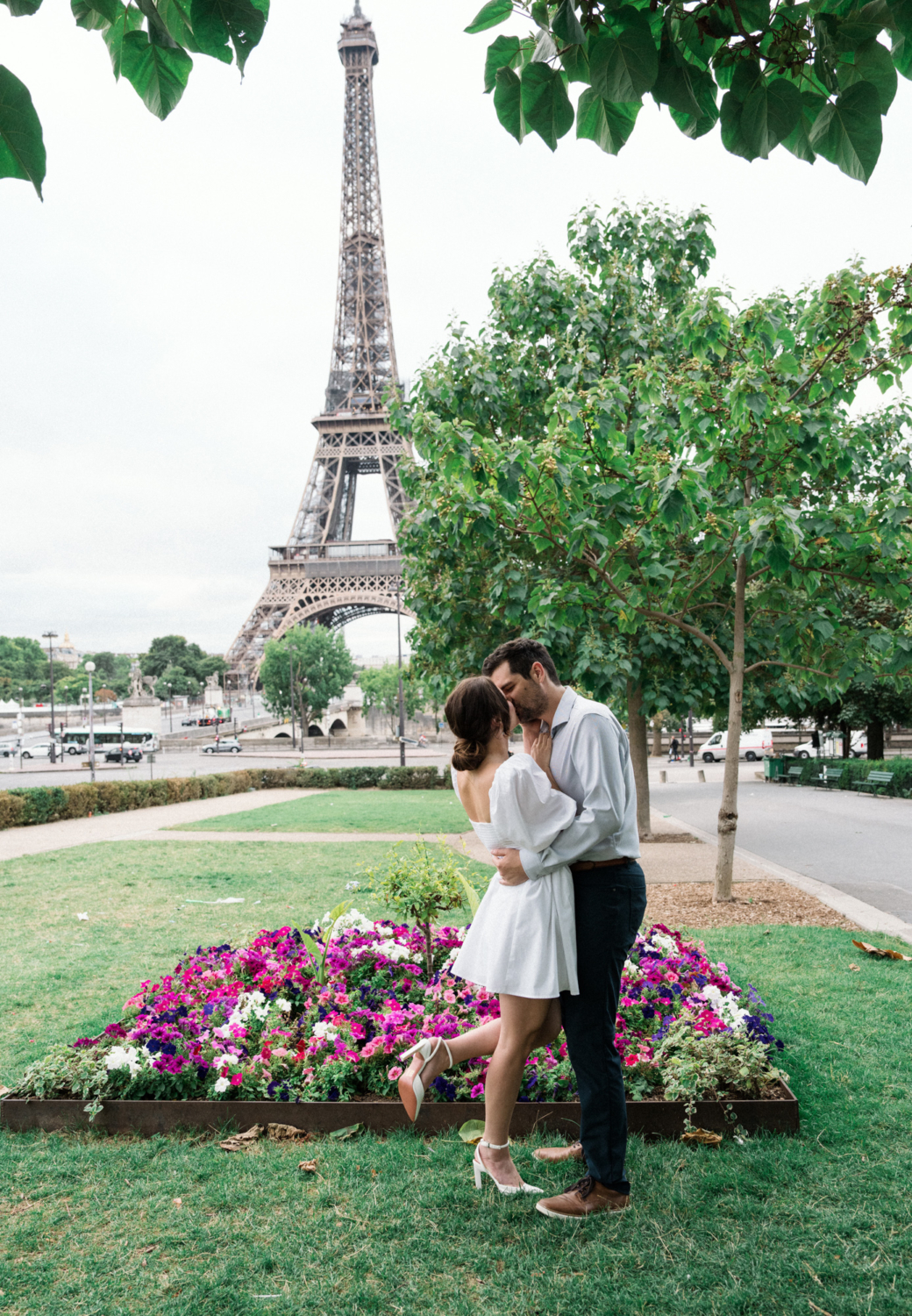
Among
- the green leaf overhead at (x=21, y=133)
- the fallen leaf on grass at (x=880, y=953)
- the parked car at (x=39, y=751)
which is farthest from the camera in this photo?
the parked car at (x=39, y=751)

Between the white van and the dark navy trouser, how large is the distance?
40.7 meters

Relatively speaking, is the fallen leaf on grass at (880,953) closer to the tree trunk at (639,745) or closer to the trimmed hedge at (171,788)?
the tree trunk at (639,745)

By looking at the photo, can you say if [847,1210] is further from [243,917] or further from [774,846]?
[774,846]

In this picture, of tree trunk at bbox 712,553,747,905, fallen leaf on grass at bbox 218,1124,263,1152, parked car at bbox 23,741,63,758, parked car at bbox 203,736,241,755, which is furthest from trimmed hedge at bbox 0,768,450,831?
parked car at bbox 23,741,63,758

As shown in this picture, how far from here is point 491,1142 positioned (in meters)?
3.12

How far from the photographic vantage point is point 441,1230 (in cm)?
294

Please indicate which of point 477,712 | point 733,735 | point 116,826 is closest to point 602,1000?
point 477,712

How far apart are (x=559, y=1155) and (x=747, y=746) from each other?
46545mm

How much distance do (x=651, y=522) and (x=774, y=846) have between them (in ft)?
26.5

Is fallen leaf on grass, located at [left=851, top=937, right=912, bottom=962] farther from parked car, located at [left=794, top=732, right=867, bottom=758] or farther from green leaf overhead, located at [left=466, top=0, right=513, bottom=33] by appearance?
parked car, located at [left=794, top=732, right=867, bottom=758]

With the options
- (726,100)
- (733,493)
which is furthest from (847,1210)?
(733,493)

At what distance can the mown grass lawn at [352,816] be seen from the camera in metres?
17.1

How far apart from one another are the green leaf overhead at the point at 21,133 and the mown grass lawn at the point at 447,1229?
9.44 feet

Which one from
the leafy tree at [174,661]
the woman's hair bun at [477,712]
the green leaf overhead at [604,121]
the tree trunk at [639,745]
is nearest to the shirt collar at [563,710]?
the woman's hair bun at [477,712]
